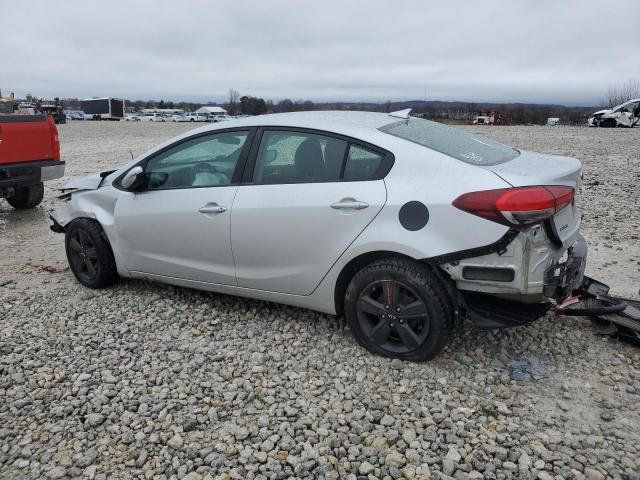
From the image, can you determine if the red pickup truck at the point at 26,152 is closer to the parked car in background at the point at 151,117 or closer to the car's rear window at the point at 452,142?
the car's rear window at the point at 452,142

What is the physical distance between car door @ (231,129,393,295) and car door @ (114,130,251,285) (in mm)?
145

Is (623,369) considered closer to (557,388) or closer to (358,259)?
(557,388)

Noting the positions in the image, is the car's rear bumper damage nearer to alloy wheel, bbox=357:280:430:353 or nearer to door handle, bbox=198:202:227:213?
alloy wheel, bbox=357:280:430:353

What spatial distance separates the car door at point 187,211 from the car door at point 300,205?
0.15 m

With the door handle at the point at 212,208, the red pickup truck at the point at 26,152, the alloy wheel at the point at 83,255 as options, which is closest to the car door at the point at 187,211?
the door handle at the point at 212,208

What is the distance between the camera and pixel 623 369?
341 centimetres

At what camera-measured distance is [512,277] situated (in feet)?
10.1

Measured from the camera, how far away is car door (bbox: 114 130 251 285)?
4.02 meters

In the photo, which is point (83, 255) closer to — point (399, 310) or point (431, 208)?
point (399, 310)

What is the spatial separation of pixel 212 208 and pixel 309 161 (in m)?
0.81

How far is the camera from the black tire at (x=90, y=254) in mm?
4770

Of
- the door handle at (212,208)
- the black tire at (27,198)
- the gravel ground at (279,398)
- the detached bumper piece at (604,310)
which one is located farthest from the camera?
the black tire at (27,198)

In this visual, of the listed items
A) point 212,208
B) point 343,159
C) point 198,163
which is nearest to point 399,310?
point 343,159

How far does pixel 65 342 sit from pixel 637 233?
6.32 meters
